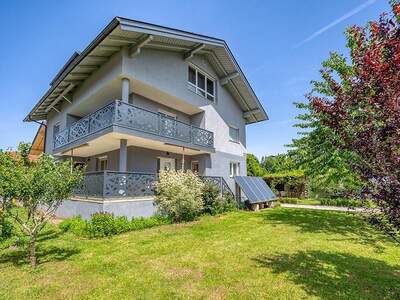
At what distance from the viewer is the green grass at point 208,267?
489 cm

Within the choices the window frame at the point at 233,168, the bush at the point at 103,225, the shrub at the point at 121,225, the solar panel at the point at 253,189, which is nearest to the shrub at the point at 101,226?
the bush at the point at 103,225

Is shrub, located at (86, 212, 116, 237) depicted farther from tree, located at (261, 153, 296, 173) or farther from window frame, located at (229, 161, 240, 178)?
tree, located at (261, 153, 296, 173)

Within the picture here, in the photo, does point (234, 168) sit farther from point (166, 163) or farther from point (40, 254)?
point (40, 254)

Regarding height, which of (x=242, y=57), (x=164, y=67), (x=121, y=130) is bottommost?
(x=121, y=130)

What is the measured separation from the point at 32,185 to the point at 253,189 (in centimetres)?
1612

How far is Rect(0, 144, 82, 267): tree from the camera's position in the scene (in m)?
5.99

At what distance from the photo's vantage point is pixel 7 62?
1497 centimetres

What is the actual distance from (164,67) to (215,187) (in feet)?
27.7

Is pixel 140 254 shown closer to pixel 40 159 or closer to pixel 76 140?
pixel 40 159

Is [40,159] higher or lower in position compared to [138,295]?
higher

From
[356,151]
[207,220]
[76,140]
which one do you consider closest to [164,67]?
[76,140]

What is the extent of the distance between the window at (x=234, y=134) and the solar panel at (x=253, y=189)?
3.91 meters

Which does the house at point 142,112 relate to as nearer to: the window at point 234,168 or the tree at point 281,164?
the window at point 234,168

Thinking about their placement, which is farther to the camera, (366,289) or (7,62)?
(7,62)
